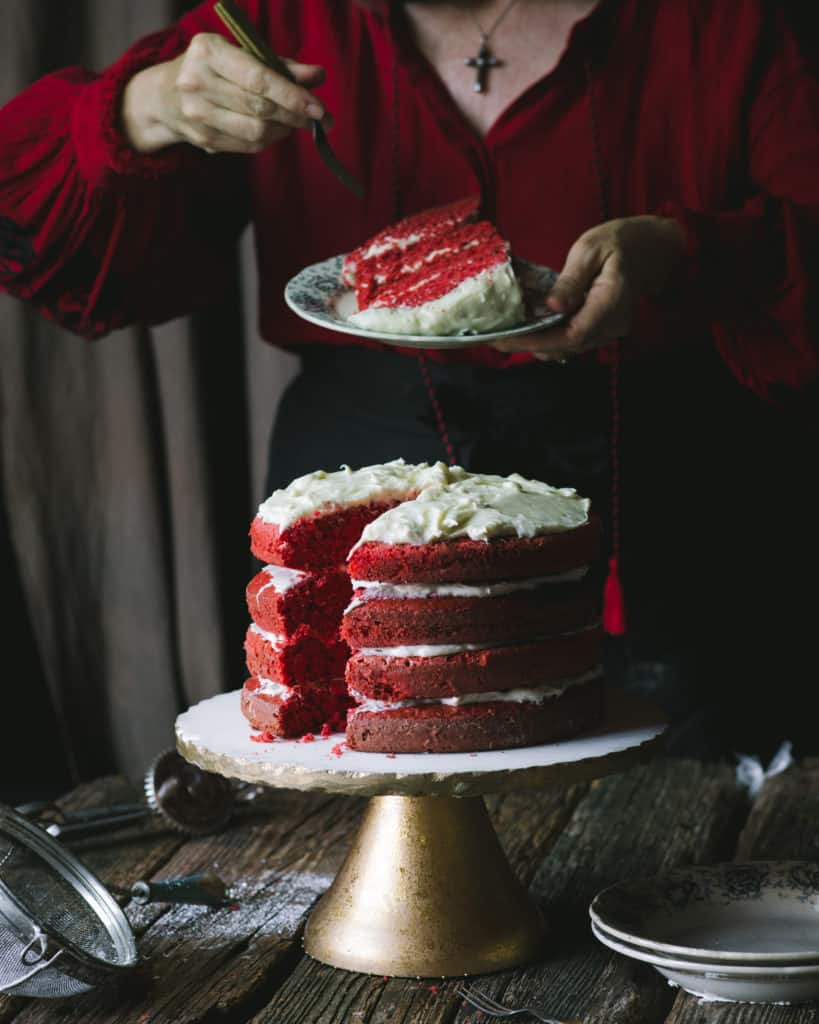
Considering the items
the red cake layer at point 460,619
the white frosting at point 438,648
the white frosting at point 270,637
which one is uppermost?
the red cake layer at point 460,619

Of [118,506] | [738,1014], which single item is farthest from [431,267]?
[118,506]

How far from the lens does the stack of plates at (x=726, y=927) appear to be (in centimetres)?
108

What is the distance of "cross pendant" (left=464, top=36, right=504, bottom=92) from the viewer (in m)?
1.87

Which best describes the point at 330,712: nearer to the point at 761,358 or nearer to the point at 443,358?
the point at 443,358

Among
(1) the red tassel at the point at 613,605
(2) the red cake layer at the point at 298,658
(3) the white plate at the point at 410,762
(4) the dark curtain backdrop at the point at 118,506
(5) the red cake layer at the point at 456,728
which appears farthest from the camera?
(4) the dark curtain backdrop at the point at 118,506

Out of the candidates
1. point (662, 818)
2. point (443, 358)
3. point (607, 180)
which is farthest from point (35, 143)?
point (662, 818)

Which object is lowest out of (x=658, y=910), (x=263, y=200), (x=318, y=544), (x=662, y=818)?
(x=662, y=818)

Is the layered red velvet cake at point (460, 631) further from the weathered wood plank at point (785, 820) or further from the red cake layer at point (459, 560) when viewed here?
the weathered wood plank at point (785, 820)

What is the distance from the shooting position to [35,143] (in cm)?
187

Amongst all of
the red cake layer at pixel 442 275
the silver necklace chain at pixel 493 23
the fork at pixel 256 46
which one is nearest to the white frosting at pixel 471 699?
the red cake layer at pixel 442 275

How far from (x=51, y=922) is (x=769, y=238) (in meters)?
1.15

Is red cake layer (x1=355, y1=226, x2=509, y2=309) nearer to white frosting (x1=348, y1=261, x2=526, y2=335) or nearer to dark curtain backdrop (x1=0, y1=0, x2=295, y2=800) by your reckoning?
white frosting (x1=348, y1=261, x2=526, y2=335)

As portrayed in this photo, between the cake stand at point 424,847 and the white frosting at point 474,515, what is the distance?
0.66ft

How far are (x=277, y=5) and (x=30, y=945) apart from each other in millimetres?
1350
